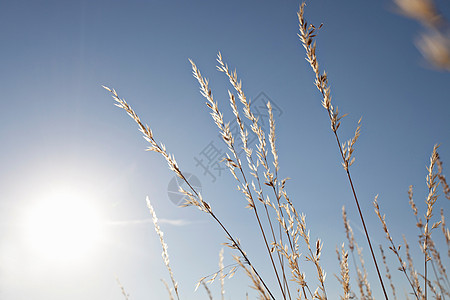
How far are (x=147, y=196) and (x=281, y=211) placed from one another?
157 centimetres

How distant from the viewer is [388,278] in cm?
521

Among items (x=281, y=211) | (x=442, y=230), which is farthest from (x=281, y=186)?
(x=442, y=230)

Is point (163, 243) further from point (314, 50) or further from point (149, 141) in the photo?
point (314, 50)

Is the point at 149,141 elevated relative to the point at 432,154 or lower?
elevated

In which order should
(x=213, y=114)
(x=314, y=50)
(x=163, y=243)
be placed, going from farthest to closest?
(x=163, y=243)
(x=213, y=114)
(x=314, y=50)

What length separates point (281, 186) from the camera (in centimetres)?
212

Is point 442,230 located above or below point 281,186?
above

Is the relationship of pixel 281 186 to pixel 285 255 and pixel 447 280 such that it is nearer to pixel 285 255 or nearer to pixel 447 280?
pixel 285 255

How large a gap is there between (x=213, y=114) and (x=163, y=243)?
1.50 m

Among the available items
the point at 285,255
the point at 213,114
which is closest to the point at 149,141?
the point at 213,114

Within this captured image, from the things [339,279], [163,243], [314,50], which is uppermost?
[314,50]

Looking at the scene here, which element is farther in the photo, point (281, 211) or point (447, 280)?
point (447, 280)

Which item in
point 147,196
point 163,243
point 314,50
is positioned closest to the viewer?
point 314,50

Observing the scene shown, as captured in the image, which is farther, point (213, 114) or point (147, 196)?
point (147, 196)
